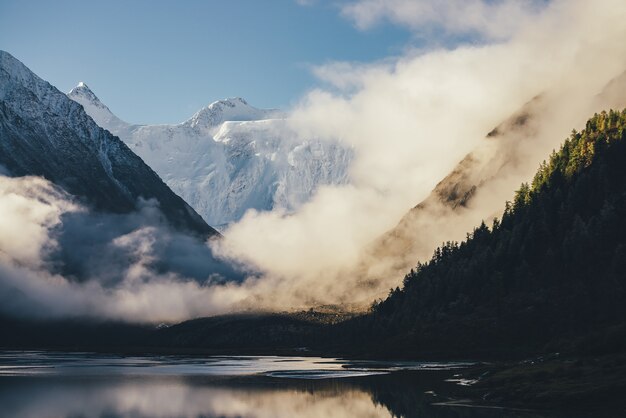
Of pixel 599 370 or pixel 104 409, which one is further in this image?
pixel 104 409

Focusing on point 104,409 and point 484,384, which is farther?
point 484,384

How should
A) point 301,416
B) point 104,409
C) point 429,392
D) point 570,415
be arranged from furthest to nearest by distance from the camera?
point 429,392
point 104,409
point 301,416
point 570,415

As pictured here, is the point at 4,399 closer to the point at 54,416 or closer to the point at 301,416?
the point at 54,416

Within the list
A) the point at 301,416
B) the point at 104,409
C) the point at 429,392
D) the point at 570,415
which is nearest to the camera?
the point at 570,415

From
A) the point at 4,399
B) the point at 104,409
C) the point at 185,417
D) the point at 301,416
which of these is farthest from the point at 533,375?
the point at 4,399

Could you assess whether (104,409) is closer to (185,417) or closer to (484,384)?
(185,417)

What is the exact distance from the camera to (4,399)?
624 ft

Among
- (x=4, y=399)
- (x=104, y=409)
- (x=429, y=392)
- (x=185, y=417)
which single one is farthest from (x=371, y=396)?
(x=4, y=399)

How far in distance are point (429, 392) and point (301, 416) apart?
40.2 metres

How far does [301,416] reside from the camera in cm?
16125

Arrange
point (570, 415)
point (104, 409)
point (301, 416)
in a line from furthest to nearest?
1. point (104, 409)
2. point (301, 416)
3. point (570, 415)

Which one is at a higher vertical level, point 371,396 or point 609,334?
point 609,334

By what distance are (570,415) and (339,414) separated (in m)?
46.0

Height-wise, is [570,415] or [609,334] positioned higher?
[609,334]
